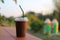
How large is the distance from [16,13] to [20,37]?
0.33 meters

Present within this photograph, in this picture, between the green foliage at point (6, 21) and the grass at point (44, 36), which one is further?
the grass at point (44, 36)

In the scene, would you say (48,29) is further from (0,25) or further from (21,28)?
(0,25)

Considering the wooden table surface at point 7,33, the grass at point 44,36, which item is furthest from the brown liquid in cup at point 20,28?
the grass at point 44,36

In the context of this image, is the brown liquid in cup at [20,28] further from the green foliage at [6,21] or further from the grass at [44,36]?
the grass at [44,36]

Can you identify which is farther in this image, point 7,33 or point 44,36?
point 44,36

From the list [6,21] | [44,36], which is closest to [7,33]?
[6,21]

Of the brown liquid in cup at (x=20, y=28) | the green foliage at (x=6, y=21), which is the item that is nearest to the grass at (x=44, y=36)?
the brown liquid in cup at (x=20, y=28)

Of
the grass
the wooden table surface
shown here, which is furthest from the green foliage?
the grass

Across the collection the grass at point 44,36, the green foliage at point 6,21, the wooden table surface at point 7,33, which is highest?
the green foliage at point 6,21

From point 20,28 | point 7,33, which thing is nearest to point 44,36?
point 20,28

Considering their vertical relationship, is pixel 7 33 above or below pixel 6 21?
below

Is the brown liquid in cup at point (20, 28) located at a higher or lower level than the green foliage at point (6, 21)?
lower

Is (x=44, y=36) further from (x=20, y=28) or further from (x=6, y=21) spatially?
(x=6, y=21)

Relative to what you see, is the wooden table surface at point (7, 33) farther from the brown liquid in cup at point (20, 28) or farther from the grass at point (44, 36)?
the grass at point (44, 36)
